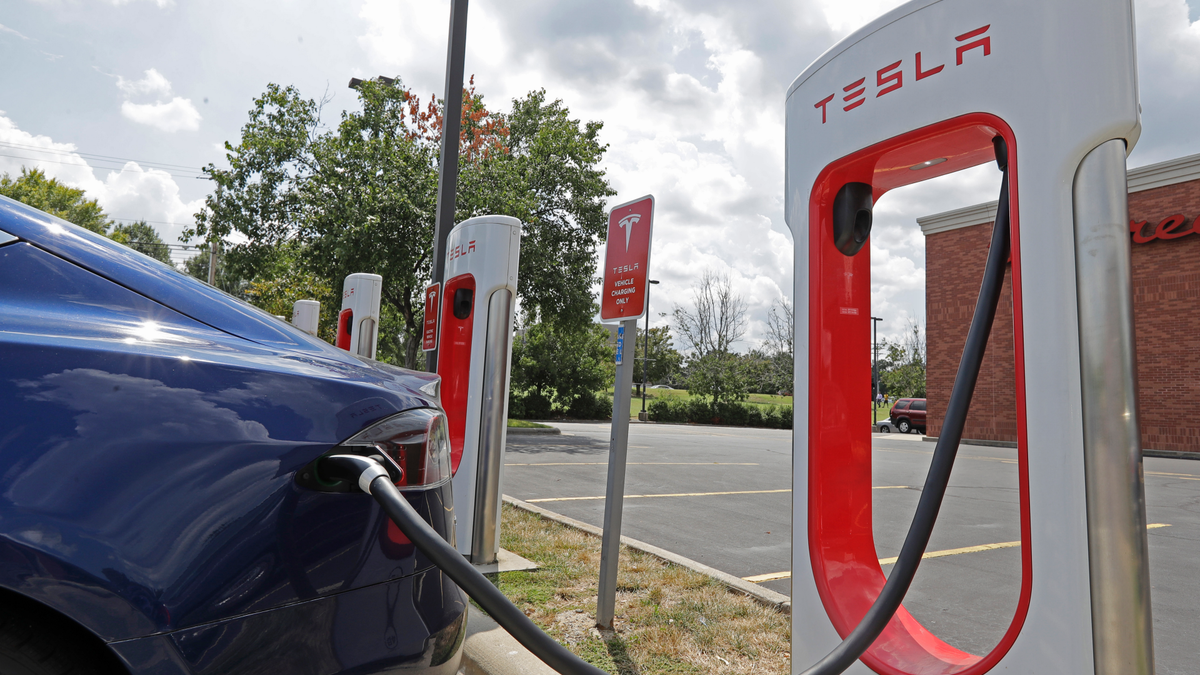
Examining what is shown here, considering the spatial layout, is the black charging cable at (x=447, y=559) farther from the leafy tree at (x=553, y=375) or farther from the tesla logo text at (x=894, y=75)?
the leafy tree at (x=553, y=375)

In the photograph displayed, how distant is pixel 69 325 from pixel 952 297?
2195cm

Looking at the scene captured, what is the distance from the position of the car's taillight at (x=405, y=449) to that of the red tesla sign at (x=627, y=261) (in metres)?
1.90

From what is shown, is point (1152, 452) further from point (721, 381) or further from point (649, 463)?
point (721, 381)

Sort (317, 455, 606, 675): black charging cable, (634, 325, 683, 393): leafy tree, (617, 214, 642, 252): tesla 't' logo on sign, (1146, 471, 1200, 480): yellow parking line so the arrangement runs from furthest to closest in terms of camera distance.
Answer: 1. (634, 325, 683, 393): leafy tree
2. (1146, 471, 1200, 480): yellow parking line
3. (617, 214, 642, 252): tesla 't' logo on sign
4. (317, 455, 606, 675): black charging cable

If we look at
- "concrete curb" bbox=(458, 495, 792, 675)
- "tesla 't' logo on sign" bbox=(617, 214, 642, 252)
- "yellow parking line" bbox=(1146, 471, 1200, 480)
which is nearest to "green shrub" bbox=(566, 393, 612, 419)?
"yellow parking line" bbox=(1146, 471, 1200, 480)

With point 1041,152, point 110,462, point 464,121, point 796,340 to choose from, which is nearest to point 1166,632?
point 796,340

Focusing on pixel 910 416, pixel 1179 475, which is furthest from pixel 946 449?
pixel 910 416

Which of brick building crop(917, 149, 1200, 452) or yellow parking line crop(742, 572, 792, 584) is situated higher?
brick building crop(917, 149, 1200, 452)

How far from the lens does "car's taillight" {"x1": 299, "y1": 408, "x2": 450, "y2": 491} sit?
5.02ft

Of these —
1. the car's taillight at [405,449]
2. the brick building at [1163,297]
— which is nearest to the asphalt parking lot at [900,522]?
the car's taillight at [405,449]

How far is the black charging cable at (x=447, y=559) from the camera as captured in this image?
145 cm

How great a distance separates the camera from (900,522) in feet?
23.4

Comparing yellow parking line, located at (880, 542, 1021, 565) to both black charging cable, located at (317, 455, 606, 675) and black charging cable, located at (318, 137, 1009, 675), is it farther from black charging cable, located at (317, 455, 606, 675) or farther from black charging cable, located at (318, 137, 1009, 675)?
black charging cable, located at (317, 455, 606, 675)

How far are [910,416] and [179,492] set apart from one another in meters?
35.1
